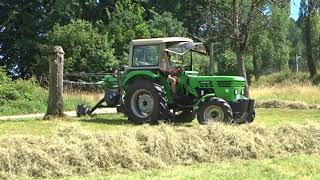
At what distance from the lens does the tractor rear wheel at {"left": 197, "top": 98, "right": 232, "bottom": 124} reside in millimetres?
13641

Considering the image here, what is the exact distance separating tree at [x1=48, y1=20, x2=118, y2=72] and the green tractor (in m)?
19.9

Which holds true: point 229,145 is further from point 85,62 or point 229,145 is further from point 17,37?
point 17,37

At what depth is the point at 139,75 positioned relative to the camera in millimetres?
15391

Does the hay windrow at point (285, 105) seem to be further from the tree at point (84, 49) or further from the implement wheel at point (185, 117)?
the tree at point (84, 49)

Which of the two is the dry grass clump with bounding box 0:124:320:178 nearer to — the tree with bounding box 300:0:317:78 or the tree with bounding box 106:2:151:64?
the tree with bounding box 106:2:151:64

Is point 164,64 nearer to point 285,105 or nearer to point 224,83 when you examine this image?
point 224,83

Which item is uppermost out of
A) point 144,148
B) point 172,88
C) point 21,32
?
point 21,32

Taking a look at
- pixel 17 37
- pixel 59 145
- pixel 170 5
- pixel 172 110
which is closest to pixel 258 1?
pixel 172 110

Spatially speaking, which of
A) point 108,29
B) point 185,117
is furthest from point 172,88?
point 108,29

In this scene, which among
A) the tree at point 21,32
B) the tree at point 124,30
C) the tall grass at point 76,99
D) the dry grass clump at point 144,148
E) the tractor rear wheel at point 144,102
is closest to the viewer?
the dry grass clump at point 144,148

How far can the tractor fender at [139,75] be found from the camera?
1517cm

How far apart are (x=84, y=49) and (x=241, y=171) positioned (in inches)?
1141

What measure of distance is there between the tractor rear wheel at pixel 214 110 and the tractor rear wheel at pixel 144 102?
1.24 metres

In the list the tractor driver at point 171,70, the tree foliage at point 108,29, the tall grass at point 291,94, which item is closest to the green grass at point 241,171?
the tractor driver at point 171,70
